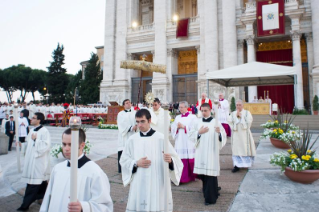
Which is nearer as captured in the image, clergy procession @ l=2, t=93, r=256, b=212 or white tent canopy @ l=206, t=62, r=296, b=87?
clergy procession @ l=2, t=93, r=256, b=212

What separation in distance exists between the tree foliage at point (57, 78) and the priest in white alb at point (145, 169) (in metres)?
44.1

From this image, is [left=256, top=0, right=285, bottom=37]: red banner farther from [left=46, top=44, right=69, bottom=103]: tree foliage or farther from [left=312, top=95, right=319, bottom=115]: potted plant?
[left=46, top=44, right=69, bottom=103]: tree foliage

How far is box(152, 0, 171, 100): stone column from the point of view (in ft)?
82.6

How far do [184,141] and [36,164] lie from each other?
3.52 m

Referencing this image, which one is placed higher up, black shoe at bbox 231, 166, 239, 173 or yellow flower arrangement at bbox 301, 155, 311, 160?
yellow flower arrangement at bbox 301, 155, 311, 160

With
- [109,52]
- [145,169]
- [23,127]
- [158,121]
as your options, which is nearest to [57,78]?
[109,52]

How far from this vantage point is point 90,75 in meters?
37.5

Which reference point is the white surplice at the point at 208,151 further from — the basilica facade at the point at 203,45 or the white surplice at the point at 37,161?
the basilica facade at the point at 203,45

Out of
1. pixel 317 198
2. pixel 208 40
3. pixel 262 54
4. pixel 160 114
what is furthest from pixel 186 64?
pixel 317 198

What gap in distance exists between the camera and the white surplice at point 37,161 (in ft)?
14.1

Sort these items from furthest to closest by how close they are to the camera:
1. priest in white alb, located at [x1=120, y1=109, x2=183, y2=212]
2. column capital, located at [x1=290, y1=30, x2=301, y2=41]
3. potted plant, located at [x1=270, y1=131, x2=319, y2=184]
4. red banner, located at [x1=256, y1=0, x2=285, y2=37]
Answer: column capital, located at [x1=290, y1=30, x2=301, y2=41] → red banner, located at [x1=256, y1=0, x2=285, y2=37] → potted plant, located at [x1=270, y1=131, x2=319, y2=184] → priest in white alb, located at [x1=120, y1=109, x2=183, y2=212]

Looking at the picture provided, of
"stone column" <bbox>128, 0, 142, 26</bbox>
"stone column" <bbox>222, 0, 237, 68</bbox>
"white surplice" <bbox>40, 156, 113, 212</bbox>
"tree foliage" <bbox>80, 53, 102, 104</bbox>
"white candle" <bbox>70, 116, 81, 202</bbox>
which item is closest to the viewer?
"white candle" <bbox>70, 116, 81, 202</bbox>

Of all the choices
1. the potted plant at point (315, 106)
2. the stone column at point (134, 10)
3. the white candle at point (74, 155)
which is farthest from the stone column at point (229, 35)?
the white candle at point (74, 155)

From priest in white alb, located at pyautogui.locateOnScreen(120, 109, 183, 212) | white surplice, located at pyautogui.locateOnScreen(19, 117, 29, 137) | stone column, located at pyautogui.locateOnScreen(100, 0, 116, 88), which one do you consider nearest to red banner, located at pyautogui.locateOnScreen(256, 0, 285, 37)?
stone column, located at pyautogui.locateOnScreen(100, 0, 116, 88)
